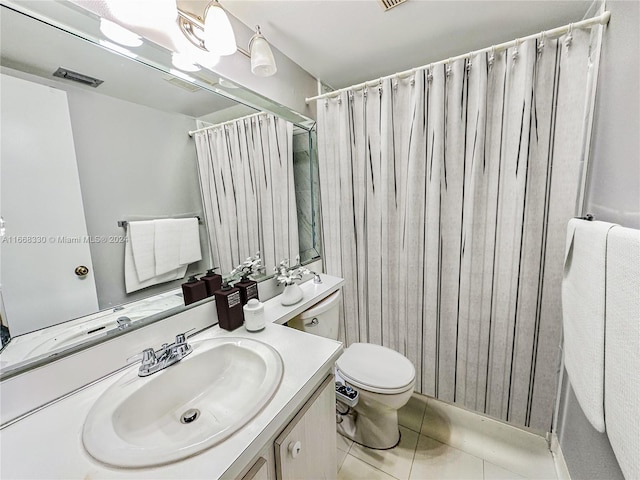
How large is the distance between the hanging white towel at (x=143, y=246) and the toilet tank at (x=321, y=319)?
0.71 metres

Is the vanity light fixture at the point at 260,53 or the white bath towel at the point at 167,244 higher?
the vanity light fixture at the point at 260,53

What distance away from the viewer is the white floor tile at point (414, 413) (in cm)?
157

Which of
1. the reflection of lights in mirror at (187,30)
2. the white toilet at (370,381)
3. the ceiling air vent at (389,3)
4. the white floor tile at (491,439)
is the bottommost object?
the white floor tile at (491,439)

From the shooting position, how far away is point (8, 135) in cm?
63

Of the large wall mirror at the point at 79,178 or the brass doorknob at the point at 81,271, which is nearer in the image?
the large wall mirror at the point at 79,178

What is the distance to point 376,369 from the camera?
1387 mm

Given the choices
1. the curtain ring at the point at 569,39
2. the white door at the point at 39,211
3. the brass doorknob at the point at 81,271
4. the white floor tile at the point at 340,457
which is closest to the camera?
the white door at the point at 39,211

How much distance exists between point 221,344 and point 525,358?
1.55m

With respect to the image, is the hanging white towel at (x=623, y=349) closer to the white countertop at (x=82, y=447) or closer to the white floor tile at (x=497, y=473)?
the white countertop at (x=82, y=447)

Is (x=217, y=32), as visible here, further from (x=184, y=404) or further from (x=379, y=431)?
(x=379, y=431)

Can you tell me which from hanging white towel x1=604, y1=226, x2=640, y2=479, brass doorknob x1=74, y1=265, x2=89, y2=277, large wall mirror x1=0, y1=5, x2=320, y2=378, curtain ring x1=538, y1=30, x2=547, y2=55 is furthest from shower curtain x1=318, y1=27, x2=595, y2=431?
brass doorknob x1=74, y1=265, x2=89, y2=277

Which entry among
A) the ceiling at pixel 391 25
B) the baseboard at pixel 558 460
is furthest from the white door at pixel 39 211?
the baseboard at pixel 558 460

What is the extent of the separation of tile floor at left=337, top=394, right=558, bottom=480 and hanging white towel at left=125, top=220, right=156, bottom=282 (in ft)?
4.44

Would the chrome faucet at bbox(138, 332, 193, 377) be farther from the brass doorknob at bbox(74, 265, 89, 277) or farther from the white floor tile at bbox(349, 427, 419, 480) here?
the white floor tile at bbox(349, 427, 419, 480)
